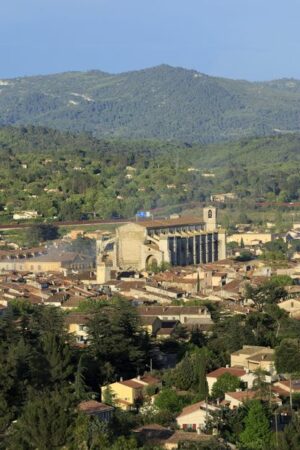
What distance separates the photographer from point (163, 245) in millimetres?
54469

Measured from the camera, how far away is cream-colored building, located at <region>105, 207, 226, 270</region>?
5403 cm

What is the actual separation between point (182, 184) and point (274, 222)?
11675 mm

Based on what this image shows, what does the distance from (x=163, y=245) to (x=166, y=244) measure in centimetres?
12

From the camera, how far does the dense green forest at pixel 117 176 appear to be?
3177 inches

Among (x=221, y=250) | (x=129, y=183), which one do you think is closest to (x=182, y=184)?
(x=129, y=183)

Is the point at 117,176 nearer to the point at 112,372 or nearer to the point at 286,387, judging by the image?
the point at 112,372

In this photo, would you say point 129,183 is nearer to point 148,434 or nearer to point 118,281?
point 118,281

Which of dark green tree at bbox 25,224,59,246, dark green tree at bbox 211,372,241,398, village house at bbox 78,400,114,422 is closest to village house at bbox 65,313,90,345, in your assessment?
dark green tree at bbox 211,372,241,398

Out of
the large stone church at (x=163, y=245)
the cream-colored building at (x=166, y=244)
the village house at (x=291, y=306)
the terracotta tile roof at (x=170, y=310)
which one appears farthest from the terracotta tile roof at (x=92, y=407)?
the cream-colored building at (x=166, y=244)

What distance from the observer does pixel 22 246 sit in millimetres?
64875

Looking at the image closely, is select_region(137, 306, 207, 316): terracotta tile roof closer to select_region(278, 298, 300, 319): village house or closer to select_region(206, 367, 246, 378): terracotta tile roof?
select_region(278, 298, 300, 319): village house

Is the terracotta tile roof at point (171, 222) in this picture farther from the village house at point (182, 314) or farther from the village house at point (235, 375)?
the village house at point (235, 375)

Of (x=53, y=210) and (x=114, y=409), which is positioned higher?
(x=53, y=210)

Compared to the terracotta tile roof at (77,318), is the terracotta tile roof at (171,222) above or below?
above
